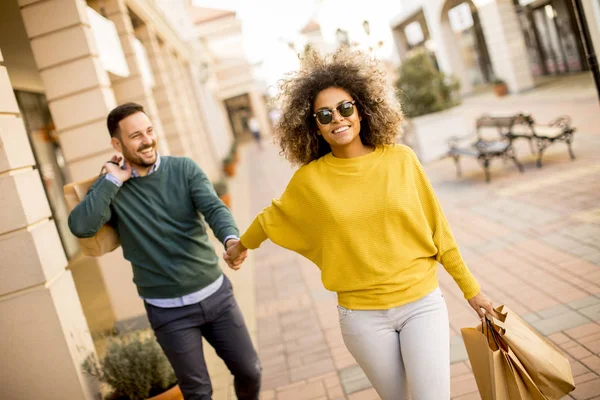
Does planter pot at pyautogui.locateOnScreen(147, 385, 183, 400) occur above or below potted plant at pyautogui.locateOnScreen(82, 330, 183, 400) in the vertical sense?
below

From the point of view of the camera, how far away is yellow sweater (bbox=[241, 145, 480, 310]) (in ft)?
7.64

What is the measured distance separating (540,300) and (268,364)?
87.5 inches

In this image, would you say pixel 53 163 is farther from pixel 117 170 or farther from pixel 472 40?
pixel 472 40

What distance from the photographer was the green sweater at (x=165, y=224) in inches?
118

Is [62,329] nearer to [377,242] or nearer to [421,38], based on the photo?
[377,242]

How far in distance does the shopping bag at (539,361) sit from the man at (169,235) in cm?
139

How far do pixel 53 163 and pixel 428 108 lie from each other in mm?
8825

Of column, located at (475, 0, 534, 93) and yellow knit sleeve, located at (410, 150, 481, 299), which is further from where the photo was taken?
column, located at (475, 0, 534, 93)

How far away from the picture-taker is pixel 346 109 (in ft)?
8.22

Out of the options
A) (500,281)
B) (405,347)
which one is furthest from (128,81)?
(405,347)

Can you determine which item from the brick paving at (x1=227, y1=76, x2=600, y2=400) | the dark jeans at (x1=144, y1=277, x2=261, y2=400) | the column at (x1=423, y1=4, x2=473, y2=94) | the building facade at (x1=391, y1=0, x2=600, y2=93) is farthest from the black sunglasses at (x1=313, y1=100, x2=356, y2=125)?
the column at (x1=423, y1=4, x2=473, y2=94)

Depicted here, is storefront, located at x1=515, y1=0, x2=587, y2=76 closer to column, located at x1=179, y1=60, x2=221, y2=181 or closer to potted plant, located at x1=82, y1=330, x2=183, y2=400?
column, located at x1=179, y1=60, x2=221, y2=181

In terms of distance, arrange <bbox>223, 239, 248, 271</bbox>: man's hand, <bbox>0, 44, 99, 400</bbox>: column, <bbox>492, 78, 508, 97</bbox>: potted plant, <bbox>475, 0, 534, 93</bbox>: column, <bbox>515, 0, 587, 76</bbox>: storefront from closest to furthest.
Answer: <bbox>223, 239, 248, 271</bbox>: man's hand
<bbox>0, 44, 99, 400</bbox>: column
<bbox>475, 0, 534, 93</bbox>: column
<bbox>515, 0, 587, 76</bbox>: storefront
<bbox>492, 78, 508, 97</bbox>: potted plant

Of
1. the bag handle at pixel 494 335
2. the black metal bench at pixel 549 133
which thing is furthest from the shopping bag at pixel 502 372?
the black metal bench at pixel 549 133
